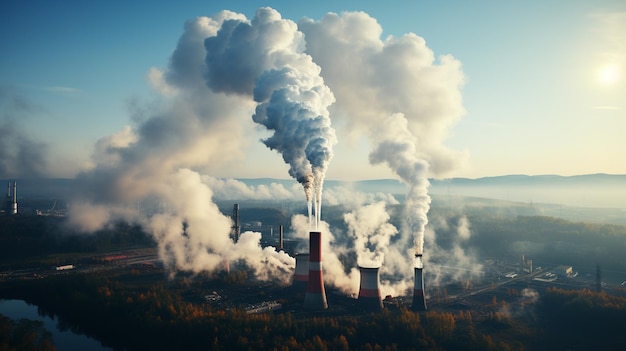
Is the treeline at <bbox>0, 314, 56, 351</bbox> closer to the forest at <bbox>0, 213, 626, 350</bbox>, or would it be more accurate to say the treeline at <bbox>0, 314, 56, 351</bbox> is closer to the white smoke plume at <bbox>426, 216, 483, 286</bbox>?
the forest at <bbox>0, 213, 626, 350</bbox>

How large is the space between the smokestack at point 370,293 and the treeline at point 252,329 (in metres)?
2.12

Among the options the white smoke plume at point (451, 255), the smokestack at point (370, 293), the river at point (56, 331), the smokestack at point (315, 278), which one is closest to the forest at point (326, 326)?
the river at point (56, 331)

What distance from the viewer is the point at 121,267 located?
88.6m

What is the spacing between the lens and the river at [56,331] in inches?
1997

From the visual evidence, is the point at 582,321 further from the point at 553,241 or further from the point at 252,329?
the point at 553,241

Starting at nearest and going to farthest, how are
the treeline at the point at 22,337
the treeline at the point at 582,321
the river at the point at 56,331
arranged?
the treeline at the point at 22,337 → the treeline at the point at 582,321 → the river at the point at 56,331

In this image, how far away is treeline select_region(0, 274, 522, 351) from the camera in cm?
4356

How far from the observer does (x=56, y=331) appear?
5528 cm

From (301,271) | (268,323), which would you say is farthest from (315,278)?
(301,271)

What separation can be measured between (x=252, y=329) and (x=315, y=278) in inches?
371

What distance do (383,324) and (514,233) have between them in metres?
87.4

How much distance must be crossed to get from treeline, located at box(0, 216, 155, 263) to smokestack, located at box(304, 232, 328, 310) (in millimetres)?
69235

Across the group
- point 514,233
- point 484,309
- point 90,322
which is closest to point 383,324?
point 484,309

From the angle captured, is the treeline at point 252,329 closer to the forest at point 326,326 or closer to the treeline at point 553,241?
the forest at point 326,326
